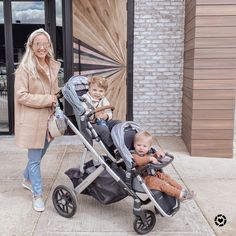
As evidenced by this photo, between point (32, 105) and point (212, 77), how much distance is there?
2806 mm

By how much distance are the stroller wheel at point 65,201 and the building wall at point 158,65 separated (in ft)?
11.2

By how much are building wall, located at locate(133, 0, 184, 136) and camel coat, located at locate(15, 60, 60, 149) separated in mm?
3153

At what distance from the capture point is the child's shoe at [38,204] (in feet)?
12.5

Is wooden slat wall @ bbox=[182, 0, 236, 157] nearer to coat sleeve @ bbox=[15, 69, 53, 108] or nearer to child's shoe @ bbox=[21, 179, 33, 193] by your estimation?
child's shoe @ bbox=[21, 179, 33, 193]

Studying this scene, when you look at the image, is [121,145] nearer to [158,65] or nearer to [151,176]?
[151,176]

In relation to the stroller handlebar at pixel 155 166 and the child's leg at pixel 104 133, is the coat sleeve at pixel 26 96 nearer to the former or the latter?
the child's leg at pixel 104 133

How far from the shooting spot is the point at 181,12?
657 centimetres

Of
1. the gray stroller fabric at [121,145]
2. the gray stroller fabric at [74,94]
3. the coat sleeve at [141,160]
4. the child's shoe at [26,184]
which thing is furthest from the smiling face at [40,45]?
the child's shoe at [26,184]

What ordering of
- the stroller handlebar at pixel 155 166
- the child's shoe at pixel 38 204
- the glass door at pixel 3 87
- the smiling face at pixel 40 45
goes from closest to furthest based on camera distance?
the stroller handlebar at pixel 155 166, the smiling face at pixel 40 45, the child's shoe at pixel 38 204, the glass door at pixel 3 87

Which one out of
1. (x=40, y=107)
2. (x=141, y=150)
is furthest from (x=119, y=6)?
(x=141, y=150)

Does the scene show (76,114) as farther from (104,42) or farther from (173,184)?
(104,42)

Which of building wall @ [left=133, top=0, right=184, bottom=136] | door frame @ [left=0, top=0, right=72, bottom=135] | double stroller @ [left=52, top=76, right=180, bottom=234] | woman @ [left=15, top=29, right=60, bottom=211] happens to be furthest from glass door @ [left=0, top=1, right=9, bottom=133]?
double stroller @ [left=52, top=76, right=180, bottom=234]

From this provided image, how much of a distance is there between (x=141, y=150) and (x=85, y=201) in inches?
42.2

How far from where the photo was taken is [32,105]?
11.9 feet
